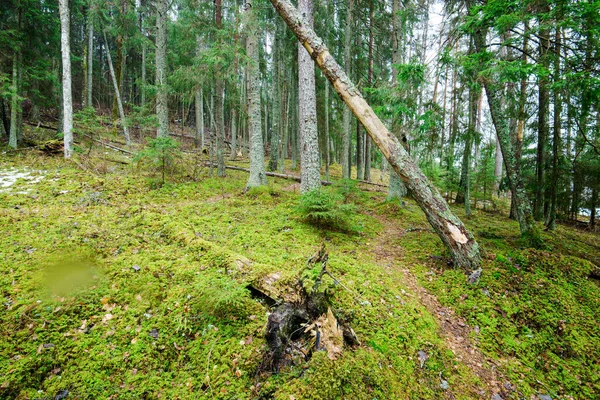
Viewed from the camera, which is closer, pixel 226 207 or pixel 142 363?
pixel 142 363

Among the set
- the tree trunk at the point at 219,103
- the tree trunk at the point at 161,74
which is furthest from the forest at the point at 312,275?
the tree trunk at the point at 161,74

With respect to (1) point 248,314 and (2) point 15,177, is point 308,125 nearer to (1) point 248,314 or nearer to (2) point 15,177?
(1) point 248,314

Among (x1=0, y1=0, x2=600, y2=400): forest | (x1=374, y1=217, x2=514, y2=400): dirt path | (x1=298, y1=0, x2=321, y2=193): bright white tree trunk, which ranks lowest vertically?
(x1=374, y1=217, x2=514, y2=400): dirt path

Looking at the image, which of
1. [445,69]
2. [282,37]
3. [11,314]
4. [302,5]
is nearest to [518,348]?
[445,69]

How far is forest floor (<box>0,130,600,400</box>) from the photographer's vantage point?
91.4 inches

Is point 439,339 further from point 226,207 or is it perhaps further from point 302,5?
point 302,5

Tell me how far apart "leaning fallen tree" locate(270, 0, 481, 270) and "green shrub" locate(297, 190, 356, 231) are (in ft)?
5.47

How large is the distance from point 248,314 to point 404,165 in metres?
3.49

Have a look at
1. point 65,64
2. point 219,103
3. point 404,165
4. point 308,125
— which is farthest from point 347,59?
point 65,64

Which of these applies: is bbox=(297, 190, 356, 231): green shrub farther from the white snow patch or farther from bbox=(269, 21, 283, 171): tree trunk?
bbox=(269, 21, 283, 171): tree trunk

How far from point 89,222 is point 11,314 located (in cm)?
269

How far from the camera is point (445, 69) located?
17.2 feet

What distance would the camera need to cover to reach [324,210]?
5.96 meters

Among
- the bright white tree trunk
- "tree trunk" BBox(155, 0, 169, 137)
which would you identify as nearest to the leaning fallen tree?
the bright white tree trunk
